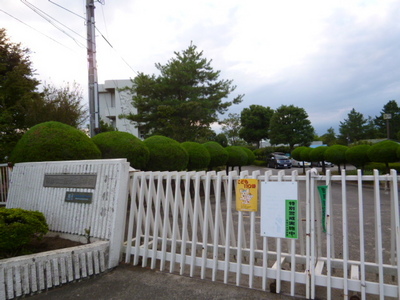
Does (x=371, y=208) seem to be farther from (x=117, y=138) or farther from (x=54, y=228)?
(x=54, y=228)

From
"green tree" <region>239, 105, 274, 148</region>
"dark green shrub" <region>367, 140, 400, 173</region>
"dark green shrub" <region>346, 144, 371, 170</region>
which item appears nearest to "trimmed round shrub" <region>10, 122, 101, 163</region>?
"dark green shrub" <region>367, 140, 400, 173</region>

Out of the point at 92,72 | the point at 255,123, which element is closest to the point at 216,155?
the point at 92,72

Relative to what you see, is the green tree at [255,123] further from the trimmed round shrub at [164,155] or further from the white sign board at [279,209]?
the white sign board at [279,209]

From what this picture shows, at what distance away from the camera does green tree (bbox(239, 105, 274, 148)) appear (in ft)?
138

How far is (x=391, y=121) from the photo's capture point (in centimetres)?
5672

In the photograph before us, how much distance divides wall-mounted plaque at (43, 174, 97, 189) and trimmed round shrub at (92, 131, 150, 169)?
1846 millimetres

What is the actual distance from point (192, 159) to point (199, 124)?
8624mm

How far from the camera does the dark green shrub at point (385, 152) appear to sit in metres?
14.0

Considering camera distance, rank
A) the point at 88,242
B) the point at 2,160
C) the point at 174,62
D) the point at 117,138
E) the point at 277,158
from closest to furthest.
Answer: the point at 88,242 < the point at 117,138 < the point at 2,160 < the point at 174,62 < the point at 277,158

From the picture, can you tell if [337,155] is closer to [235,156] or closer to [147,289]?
[235,156]

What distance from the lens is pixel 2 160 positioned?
8305 mm

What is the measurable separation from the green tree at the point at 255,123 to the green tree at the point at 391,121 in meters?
29.2

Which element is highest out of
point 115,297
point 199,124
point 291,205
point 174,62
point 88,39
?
point 174,62

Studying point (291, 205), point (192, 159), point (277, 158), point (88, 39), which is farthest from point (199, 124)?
point (291, 205)
